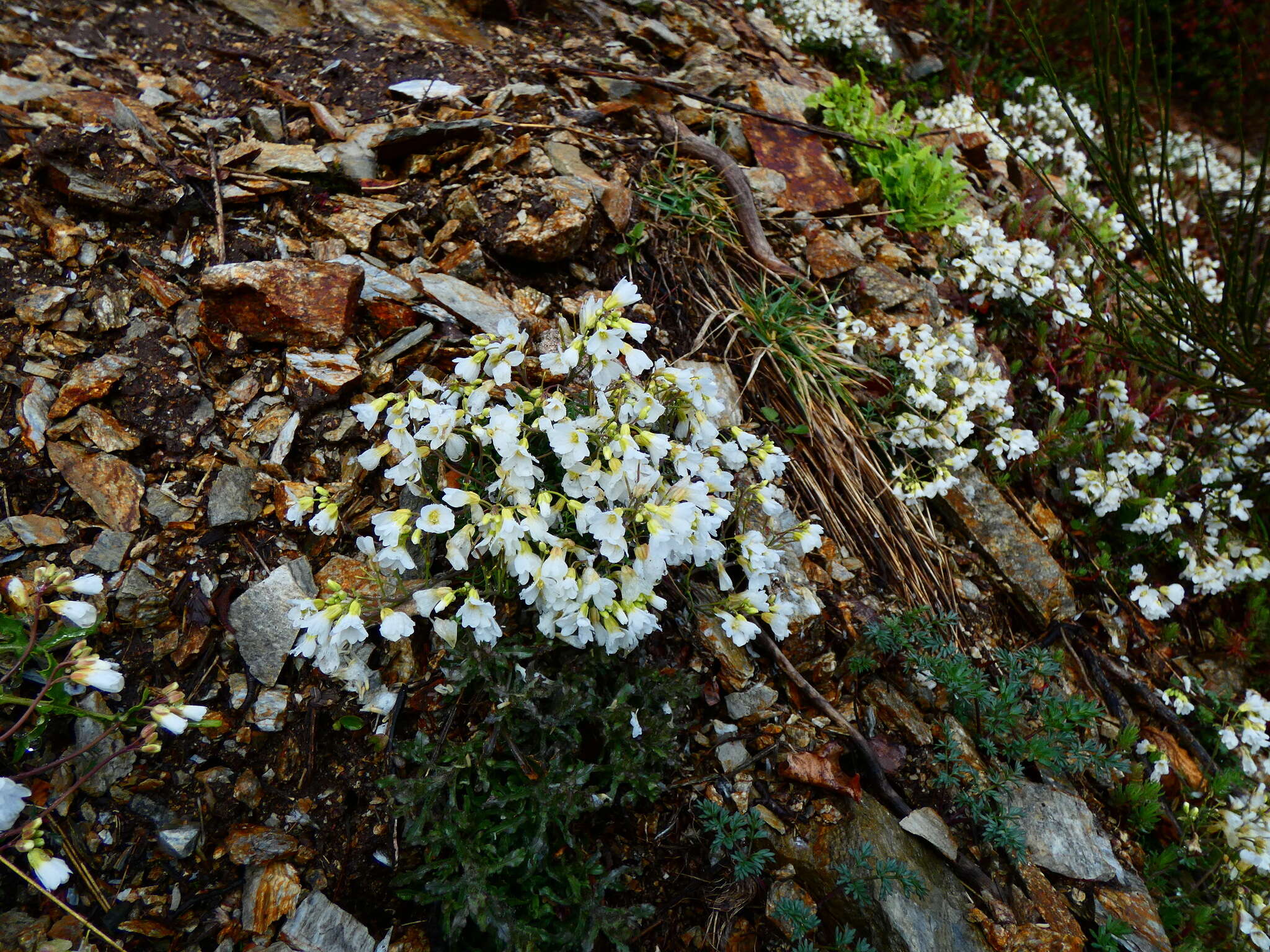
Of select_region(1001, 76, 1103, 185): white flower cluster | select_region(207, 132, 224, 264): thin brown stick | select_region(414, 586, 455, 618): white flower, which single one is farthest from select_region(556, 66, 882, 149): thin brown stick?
select_region(414, 586, 455, 618): white flower

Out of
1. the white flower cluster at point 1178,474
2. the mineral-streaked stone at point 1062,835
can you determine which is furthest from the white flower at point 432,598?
the white flower cluster at point 1178,474

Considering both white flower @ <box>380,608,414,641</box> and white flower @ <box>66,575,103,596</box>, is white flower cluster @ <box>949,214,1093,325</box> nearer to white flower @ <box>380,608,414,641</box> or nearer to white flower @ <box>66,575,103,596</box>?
white flower @ <box>380,608,414,641</box>

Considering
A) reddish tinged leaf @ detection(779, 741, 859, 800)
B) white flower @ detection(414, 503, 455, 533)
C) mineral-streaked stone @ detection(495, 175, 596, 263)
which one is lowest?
reddish tinged leaf @ detection(779, 741, 859, 800)

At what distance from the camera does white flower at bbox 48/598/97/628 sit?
192 cm

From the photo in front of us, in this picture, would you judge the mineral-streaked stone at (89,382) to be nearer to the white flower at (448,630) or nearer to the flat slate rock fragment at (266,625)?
the flat slate rock fragment at (266,625)

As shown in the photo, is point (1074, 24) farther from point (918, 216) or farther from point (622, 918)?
point (622, 918)

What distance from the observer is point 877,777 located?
2.53m

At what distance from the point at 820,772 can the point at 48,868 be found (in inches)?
85.2

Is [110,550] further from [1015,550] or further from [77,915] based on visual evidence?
[1015,550]

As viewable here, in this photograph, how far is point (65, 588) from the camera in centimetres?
198

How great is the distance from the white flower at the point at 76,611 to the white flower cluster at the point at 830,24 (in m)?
6.32

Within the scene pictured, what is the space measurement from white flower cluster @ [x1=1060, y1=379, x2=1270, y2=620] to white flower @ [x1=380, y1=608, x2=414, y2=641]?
3.29 m

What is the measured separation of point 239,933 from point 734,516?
6.45ft

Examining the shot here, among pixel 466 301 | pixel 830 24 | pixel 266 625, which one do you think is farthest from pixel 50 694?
pixel 830 24
